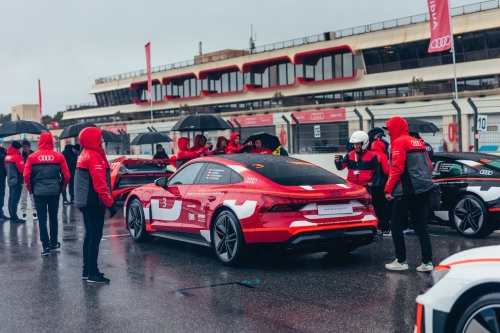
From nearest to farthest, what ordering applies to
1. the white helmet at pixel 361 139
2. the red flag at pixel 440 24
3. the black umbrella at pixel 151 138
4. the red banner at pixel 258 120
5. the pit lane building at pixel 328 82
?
the white helmet at pixel 361 139 → the red flag at pixel 440 24 → the black umbrella at pixel 151 138 → the pit lane building at pixel 328 82 → the red banner at pixel 258 120

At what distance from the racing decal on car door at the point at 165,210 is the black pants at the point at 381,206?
130 inches

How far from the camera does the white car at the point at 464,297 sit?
143 inches

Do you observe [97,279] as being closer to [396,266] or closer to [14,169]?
[396,266]

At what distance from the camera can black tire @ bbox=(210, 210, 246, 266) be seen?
7766 millimetres

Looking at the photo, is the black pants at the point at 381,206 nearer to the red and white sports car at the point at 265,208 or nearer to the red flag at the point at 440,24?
the red and white sports car at the point at 265,208

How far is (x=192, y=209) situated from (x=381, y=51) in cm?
4451

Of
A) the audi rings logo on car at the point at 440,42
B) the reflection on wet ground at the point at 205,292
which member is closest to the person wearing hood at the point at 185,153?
the reflection on wet ground at the point at 205,292

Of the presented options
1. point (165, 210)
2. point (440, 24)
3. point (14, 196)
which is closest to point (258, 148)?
point (165, 210)

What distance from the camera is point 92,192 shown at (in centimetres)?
740

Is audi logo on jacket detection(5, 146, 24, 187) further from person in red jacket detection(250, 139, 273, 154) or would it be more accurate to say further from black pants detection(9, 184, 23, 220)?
person in red jacket detection(250, 139, 273, 154)

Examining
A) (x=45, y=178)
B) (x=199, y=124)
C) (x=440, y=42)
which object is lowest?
(x=45, y=178)

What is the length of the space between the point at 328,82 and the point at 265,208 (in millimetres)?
48912

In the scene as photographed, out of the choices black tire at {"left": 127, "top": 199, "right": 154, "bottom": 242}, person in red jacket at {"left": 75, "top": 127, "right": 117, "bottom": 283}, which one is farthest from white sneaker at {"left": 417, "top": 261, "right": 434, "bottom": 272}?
black tire at {"left": 127, "top": 199, "right": 154, "bottom": 242}

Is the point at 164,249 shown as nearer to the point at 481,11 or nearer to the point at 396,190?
the point at 396,190
